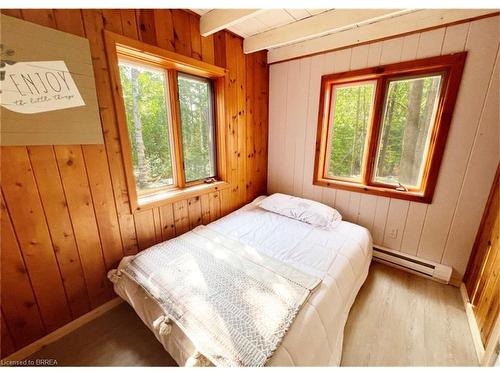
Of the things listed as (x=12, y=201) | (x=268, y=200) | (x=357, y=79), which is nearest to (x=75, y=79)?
(x=12, y=201)

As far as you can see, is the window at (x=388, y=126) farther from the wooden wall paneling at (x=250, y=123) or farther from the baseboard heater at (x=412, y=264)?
the wooden wall paneling at (x=250, y=123)

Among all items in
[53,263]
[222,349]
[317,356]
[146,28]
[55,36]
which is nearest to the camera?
[222,349]

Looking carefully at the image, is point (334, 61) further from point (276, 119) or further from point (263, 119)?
point (263, 119)

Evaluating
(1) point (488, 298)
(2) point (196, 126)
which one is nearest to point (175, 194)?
(2) point (196, 126)

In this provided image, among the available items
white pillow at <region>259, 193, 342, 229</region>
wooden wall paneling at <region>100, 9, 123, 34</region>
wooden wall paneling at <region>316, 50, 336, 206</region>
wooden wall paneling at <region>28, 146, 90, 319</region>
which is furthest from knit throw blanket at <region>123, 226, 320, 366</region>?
wooden wall paneling at <region>316, 50, 336, 206</region>

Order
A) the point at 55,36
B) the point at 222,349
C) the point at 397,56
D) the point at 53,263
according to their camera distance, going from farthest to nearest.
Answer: the point at 397,56, the point at 53,263, the point at 55,36, the point at 222,349

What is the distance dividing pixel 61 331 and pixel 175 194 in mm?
1140

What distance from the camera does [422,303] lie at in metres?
1.58

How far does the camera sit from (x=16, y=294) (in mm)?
1125

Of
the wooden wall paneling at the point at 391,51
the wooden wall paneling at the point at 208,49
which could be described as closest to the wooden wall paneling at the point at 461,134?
the wooden wall paneling at the point at 391,51

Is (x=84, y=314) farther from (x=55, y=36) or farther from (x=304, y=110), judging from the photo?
(x=304, y=110)

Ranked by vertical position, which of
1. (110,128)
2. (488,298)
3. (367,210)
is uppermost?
(110,128)
